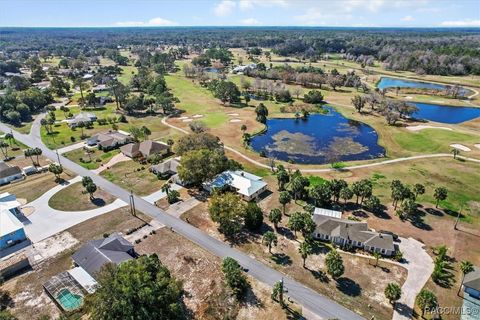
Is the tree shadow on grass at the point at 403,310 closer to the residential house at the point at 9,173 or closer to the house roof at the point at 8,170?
the residential house at the point at 9,173

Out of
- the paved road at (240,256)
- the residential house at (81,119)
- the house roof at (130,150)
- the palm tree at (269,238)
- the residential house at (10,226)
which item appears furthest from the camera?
the residential house at (81,119)

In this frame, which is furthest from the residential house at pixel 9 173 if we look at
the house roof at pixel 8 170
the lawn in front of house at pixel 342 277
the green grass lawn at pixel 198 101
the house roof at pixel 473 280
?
the house roof at pixel 473 280

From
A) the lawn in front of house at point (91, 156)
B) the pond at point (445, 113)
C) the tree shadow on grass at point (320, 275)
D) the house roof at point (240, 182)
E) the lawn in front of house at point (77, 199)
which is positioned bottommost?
the lawn in front of house at point (91, 156)

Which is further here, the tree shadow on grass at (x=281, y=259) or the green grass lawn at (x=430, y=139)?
the green grass lawn at (x=430, y=139)

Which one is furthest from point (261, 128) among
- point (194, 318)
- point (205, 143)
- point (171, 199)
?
point (194, 318)

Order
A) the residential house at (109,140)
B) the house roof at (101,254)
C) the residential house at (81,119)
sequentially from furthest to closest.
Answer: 1. the residential house at (81,119)
2. the residential house at (109,140)
3. the house roof at (101,254)

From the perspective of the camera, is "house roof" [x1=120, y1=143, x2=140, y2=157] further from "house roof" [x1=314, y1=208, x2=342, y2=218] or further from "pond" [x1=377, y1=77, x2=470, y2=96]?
"pond" [x1=377, y1=77, x2=470, y2=96]

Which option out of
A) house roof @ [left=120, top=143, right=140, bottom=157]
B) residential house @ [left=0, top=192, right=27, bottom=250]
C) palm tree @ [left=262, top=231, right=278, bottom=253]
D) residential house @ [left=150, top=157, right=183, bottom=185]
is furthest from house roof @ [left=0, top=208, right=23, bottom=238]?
palm tree @ [left=262, top=231, right=278, bottom=253]
